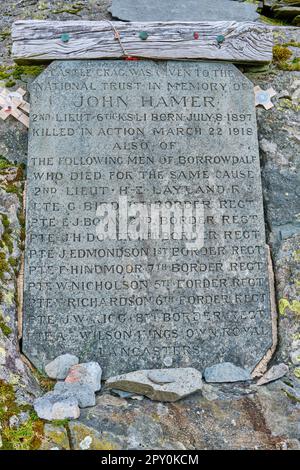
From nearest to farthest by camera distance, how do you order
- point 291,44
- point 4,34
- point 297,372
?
point 297,372 → point 291,44 → point 4,34

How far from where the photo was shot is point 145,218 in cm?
504

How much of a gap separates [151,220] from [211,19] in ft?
8.46

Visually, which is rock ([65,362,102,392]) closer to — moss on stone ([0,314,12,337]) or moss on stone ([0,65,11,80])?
moss on stone ([0,314,12,337])

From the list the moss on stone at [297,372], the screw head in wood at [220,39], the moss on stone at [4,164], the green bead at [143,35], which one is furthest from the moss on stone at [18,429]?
the screw head in wood at [220,39]

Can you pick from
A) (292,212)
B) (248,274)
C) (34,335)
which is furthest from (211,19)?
(34,335)

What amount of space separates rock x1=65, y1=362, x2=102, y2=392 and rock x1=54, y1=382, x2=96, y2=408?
52 mm

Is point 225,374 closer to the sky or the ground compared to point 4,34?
closer to the ground

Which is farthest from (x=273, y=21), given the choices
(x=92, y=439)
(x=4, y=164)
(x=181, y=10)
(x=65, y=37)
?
(x=92, y=439)

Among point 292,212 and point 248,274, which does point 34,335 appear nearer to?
point 248,274

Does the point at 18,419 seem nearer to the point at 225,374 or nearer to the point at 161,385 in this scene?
the point at 161,385

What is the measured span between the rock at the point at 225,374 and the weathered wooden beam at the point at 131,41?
9.40 ft

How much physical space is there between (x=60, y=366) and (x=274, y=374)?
5.53 ft

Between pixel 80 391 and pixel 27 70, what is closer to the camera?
pixel 80 391

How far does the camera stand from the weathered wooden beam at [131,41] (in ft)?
18.0
